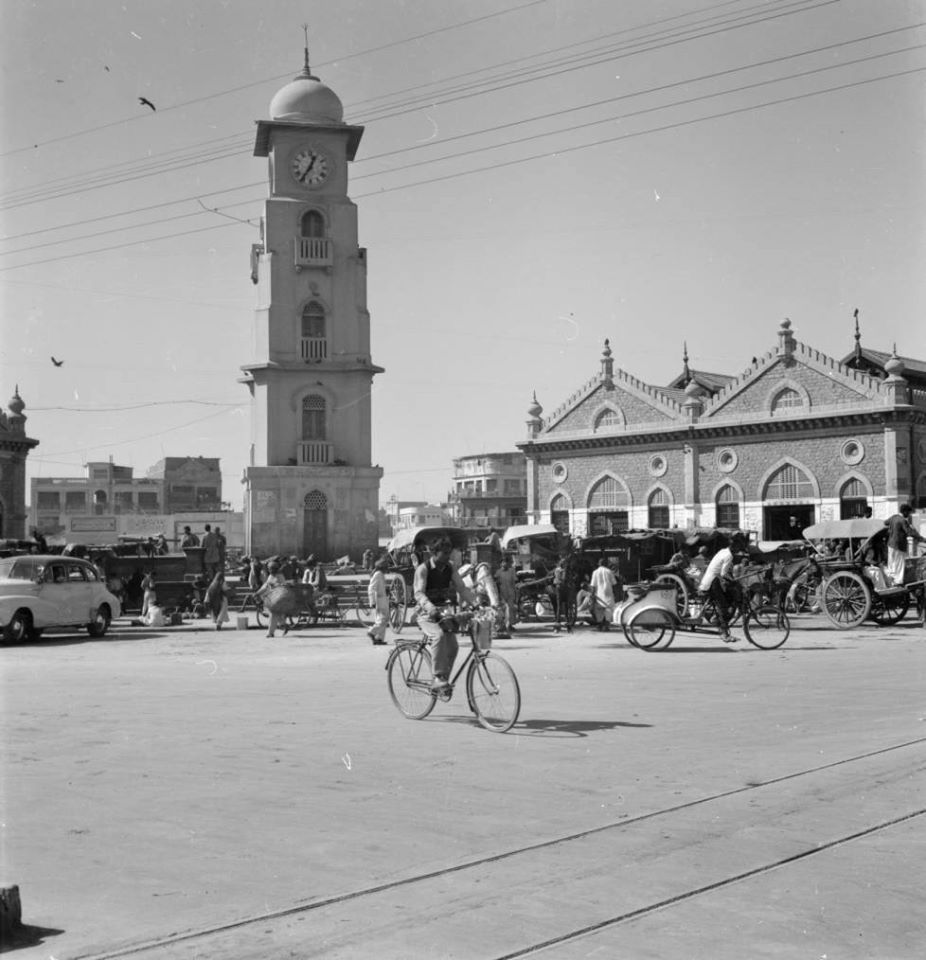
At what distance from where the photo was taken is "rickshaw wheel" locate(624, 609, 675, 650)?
17094 millimetres

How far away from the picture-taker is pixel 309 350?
48875 millimetres

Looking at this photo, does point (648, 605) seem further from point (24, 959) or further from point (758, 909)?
point (24, 959)

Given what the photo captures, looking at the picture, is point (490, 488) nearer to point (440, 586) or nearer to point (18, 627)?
point (18, 627)

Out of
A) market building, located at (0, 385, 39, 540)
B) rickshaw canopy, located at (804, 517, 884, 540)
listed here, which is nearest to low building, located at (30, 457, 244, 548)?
market building, located at (0, 385, 39, 540)

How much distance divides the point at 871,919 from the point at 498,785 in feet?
10.0

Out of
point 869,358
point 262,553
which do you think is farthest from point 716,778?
point 869,358

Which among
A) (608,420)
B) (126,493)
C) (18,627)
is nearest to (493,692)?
(18,627)

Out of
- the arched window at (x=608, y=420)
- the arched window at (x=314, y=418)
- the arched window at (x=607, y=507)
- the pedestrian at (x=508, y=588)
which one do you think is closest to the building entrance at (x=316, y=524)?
the arched window at (x=314, y=418)

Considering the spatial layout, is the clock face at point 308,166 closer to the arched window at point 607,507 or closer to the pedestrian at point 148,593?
the arched window at point 607,507

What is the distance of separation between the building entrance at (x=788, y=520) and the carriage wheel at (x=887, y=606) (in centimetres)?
2471

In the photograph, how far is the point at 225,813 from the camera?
22.3ft

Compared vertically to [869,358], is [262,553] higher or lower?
lower

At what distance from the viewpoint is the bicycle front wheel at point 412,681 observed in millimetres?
10312

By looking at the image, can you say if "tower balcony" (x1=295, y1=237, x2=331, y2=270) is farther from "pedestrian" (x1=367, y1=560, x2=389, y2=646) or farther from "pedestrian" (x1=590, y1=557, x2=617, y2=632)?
"pedestrian" (x1=590, y1=557, x2=617, y2=632)
